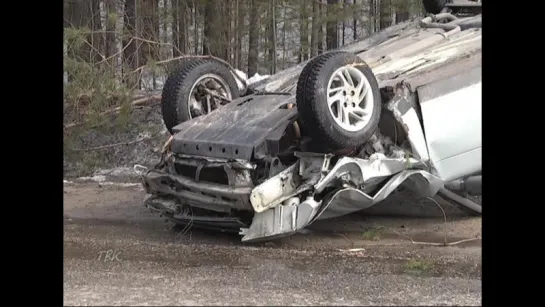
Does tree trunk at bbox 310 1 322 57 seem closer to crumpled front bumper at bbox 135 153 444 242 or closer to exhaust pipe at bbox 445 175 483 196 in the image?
exhaust pipe at bbox 445 175 483 196

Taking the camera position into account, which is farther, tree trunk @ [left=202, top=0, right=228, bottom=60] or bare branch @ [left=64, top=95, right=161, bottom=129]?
tree trunk @ [left=202, top=0, right=228, bottom=60]

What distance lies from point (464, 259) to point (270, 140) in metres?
1.84

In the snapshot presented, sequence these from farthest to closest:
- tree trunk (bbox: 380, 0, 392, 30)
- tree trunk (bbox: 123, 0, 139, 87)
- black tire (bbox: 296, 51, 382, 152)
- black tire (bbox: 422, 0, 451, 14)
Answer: tree trunk (bbox: 380, 0, 392, 30) → tree trunk (bbox: 123, 0, 139, 87) → black tire (bbox: 422, 0, 451, 14) → black tire (bbox: 296, 51, 382, 152)

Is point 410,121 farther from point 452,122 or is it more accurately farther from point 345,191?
point 345,191

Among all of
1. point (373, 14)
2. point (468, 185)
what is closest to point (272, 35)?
point (373, 14)

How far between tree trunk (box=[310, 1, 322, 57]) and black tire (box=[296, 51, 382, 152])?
25.2 feet

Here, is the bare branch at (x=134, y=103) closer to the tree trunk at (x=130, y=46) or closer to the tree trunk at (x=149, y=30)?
the tree trunk at (x=130, y=46)

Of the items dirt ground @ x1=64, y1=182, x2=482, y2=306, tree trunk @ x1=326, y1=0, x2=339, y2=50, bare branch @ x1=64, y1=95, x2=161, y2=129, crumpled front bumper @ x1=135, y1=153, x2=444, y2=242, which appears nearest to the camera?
dirt ground @ x1=64, y1=182, x2=482, y2=306

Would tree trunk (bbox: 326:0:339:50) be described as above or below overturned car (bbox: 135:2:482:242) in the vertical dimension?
above

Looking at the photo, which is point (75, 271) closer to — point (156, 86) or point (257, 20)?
point (156, 86)

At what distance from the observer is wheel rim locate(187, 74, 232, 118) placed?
6.28 m

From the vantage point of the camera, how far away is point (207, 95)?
639 cm

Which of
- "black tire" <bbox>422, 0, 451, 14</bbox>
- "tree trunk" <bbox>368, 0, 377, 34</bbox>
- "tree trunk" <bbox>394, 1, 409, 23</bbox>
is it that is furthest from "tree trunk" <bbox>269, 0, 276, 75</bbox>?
"black tire" <bbox>422, 0, 451, 14</bbox>

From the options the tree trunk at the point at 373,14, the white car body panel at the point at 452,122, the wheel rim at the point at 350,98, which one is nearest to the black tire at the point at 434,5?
the white car body panel at the point at 452,122
